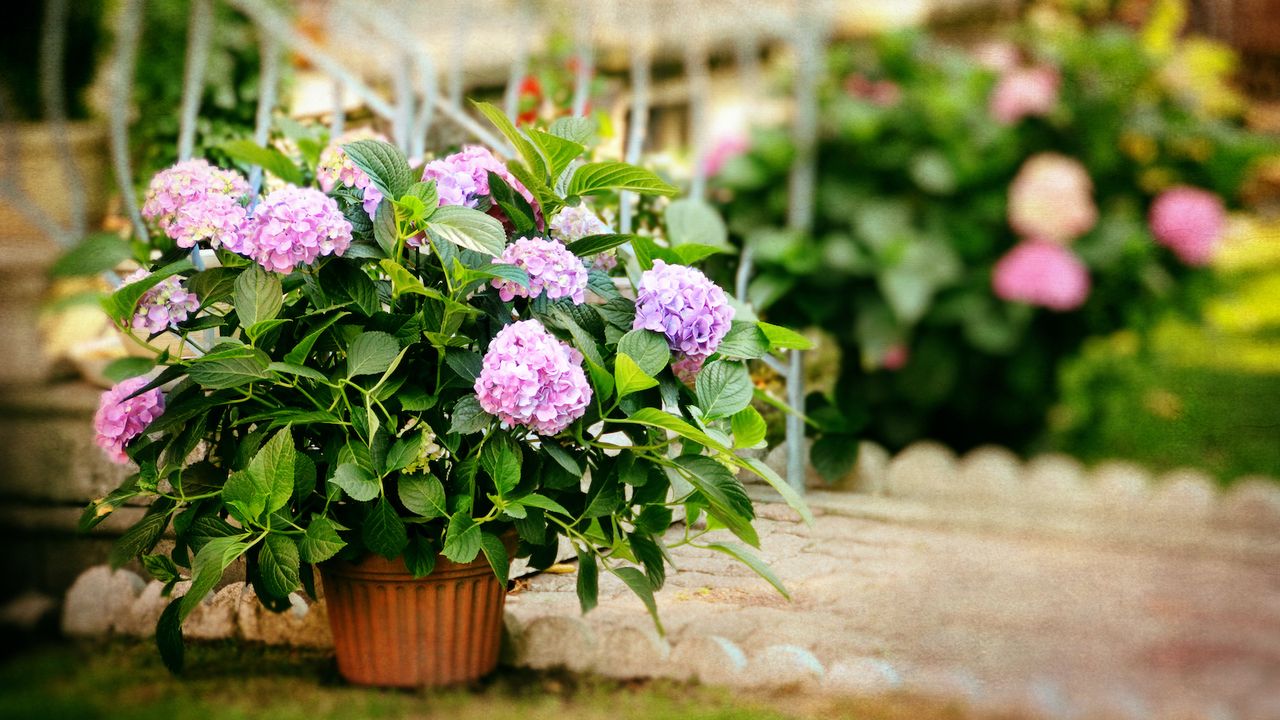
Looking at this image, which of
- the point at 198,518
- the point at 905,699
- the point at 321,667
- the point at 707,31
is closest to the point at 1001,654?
the point at 905,699

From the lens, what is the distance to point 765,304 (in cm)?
209

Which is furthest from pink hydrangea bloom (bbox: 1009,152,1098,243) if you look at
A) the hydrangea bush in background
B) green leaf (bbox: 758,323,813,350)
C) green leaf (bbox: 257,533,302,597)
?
green leaf (bbox: 257,533,302,597)

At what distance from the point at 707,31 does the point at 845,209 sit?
0.96 m

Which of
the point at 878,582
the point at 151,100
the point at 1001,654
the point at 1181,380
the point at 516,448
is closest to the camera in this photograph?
the point at 516,448

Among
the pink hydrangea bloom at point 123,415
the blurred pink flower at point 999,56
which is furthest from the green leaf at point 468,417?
the blurred pink flower at point 999,56

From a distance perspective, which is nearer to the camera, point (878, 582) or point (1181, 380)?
point (878, 582)

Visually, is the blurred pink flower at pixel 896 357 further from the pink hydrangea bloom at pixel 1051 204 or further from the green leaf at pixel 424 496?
the green leaf at pixel 424 496

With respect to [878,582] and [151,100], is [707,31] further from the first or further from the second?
[878,582]

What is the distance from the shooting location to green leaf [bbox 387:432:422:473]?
1.10 metres

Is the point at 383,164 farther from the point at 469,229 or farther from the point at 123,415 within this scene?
the point at 123,415

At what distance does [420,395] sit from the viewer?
3.77ft

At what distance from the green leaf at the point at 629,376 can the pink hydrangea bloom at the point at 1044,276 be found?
1.13 metres

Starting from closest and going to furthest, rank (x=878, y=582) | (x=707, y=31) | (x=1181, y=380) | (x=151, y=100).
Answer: (x=878, y=582), (x=1181, y=380), (x=151, y=100), (x=707, y=31)

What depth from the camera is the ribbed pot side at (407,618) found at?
119cm
